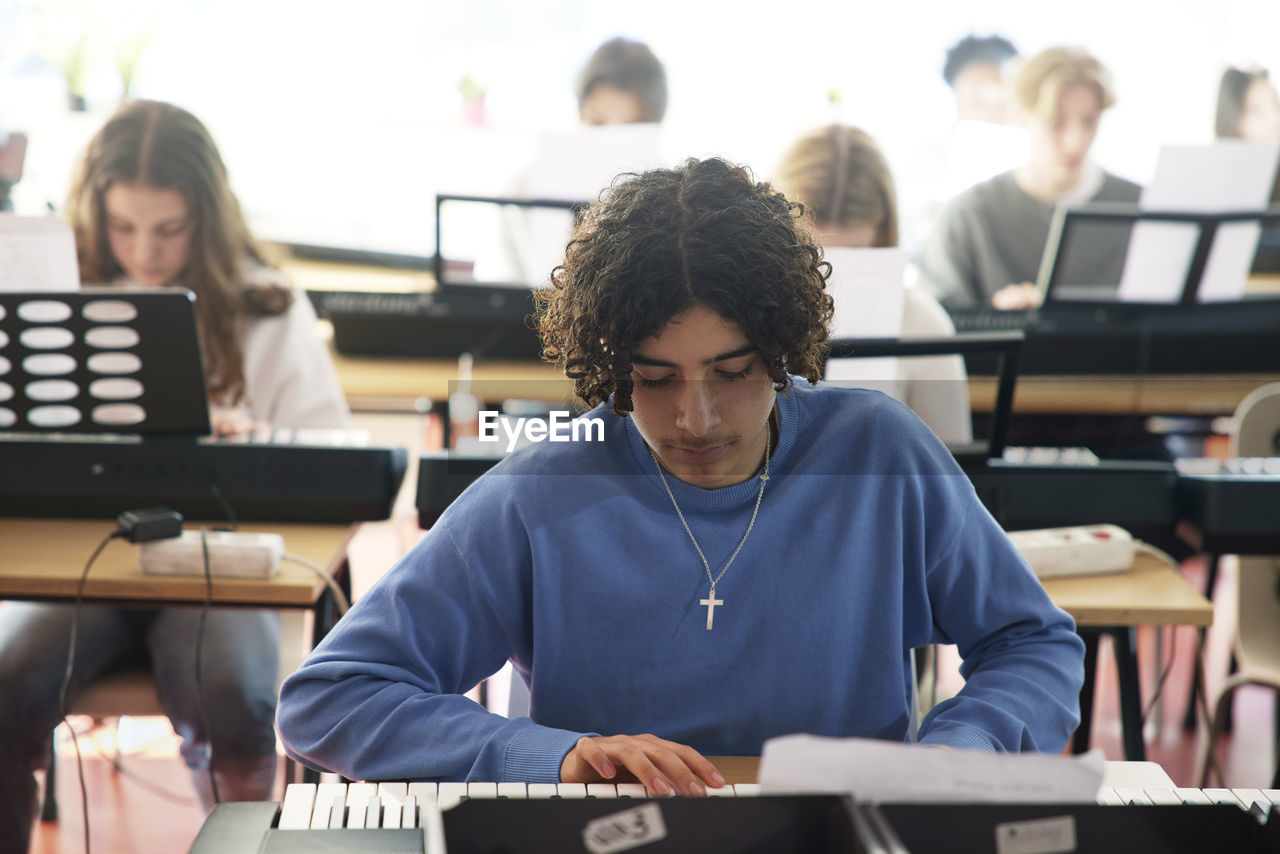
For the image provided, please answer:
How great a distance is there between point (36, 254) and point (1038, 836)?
57.2 inches

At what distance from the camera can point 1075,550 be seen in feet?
5.08

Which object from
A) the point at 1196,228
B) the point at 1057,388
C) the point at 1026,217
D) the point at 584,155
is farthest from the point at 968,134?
the point at 584,155

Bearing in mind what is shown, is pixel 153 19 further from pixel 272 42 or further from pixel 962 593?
pixel 962 593

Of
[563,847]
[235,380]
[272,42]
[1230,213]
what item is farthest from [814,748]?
[272,42]

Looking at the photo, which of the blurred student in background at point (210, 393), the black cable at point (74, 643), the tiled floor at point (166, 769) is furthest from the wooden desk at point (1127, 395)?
the black cable at point (74, 643)

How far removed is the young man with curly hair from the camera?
37.5 inches

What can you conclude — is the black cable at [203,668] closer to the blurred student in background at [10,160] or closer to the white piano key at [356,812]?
the white piano key at [356,812]

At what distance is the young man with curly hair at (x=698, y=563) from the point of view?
95 cm

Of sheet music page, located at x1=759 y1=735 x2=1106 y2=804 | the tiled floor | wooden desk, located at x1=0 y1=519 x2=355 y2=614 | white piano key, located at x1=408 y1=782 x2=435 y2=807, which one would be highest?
sheet music page, located at x1=759 y1=735 x2=1106 y2=804

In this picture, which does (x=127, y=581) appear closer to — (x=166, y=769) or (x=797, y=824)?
(x=166, y=769)

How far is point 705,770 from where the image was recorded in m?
0.84

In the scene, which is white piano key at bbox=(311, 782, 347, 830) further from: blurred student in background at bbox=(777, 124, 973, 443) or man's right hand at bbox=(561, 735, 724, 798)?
blurred student in background at bbox=(777, 124, 973, 443)

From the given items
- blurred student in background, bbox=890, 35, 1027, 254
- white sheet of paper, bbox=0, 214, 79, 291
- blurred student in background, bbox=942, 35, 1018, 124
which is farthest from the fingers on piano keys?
blurred student in background, bbox=942, 35, 1018, 124

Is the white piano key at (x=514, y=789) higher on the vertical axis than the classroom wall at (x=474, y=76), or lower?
lower
